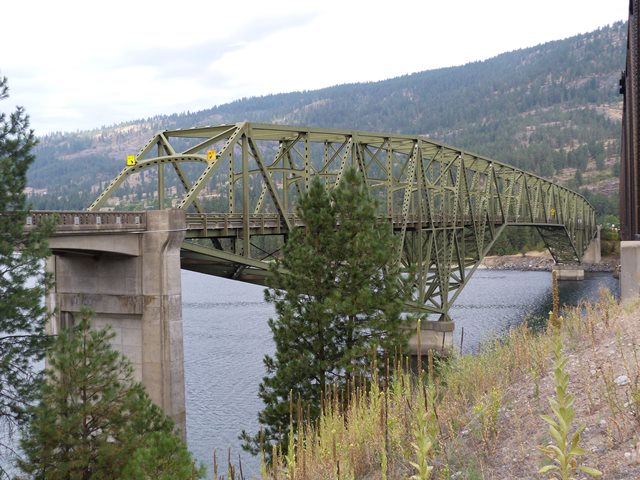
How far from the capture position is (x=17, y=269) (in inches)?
827

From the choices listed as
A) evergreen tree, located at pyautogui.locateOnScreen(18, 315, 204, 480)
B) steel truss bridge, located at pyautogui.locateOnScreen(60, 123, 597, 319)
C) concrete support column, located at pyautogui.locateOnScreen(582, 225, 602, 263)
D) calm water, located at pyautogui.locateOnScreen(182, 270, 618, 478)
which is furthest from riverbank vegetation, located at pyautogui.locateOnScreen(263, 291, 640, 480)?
Result: concrete support column, located at pyautogui.locateOnScreen(582, 225, 602, 263)

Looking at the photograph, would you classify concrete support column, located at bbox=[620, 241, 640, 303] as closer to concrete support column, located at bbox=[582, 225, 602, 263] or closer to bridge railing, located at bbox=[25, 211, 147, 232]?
bridge railing, located at bbox=[25, 211, 147, 232]

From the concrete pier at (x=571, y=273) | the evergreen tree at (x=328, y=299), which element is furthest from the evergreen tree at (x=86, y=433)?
the concrete pier at (x=571, y=273)

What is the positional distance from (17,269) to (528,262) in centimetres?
12654

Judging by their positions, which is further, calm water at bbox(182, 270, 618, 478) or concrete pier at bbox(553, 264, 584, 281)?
concrete pier at bbox(553, 264, 584, 281)

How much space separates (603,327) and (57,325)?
83.7 ft

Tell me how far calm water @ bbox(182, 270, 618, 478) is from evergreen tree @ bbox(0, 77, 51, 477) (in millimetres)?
8212

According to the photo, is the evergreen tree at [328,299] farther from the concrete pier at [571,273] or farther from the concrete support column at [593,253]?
the concrete support column at [593,253]

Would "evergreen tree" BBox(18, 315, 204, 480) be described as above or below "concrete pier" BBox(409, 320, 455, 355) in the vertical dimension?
above

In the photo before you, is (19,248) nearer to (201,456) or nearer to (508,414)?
(201,456)

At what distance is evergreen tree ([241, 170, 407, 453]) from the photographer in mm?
21375

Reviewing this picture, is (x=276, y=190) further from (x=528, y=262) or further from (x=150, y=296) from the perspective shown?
(x=528, y=262)

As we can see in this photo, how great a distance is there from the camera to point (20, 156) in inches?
850

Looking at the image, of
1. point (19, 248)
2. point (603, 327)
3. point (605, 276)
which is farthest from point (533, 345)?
point (605, 276)
